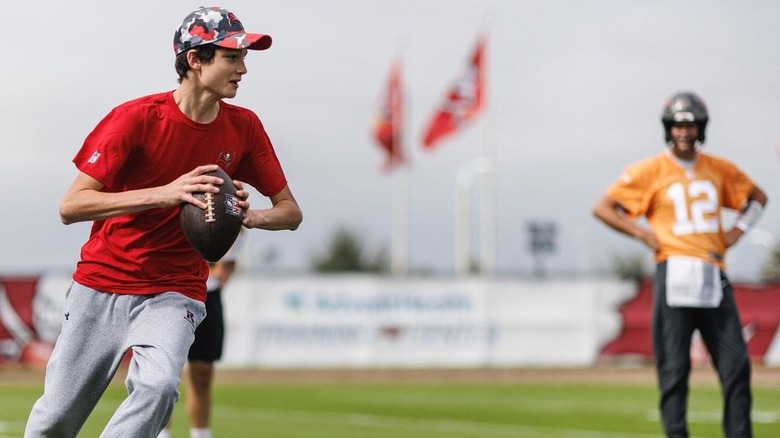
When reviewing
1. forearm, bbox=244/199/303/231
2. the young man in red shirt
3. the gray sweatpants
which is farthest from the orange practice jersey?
the gray sweatpants

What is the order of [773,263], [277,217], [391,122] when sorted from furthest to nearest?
[773,263]
[391,122]
[277,217]

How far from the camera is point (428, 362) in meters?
29.8

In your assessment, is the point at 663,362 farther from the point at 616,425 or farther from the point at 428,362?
the point at 428,362

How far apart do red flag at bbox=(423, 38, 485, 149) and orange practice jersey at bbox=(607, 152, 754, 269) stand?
86.3 feet

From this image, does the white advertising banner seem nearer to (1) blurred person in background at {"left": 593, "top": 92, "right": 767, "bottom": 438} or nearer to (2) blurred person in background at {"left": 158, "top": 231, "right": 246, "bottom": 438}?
(2) blurred person in background at {"left": 158, "top": 231, "right": 246, "bottom": 438}

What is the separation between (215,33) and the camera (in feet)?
20.3

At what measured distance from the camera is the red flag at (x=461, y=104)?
35.8 meters

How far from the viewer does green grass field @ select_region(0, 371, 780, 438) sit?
44.2 feet

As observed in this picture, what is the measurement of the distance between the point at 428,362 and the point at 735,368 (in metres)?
21.2

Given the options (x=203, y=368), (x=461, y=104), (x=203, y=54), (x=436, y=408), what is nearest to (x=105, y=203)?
(x=203, y=54)

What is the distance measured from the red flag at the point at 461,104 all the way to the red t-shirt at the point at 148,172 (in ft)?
96.2

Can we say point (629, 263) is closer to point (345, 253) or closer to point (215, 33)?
point (345, 253)

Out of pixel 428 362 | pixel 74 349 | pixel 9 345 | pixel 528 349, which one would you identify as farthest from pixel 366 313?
pixel 74 349

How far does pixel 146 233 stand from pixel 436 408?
1128cm
